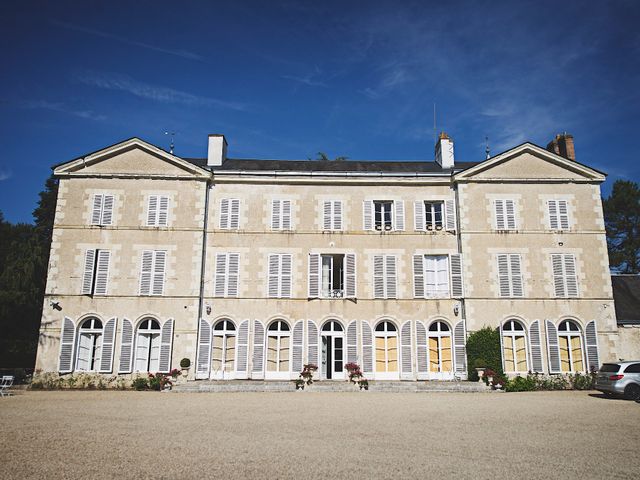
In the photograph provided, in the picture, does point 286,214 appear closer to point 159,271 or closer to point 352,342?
point 159,271

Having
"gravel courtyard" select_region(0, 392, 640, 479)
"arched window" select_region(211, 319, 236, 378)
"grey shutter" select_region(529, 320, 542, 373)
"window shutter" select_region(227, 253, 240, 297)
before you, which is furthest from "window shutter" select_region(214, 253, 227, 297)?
"grey shutter" select_region(529, 320, 542, 373)

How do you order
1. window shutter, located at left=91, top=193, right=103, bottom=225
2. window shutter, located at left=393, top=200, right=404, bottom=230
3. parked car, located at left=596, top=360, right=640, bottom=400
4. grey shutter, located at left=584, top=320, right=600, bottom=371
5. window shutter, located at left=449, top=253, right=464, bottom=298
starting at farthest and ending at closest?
window shutter, located at left=393, top=200, right=404, bottom=230 < window shutter, located at left=91, top=193, right=103, bottom=225 < window shutter, located at left=449, top=253, right=464, bottom=298 < grey shutter, located at left=584, top=320, right=600, bottom=371 < parked car, located at left=596, top=360, right=640, bottom=400

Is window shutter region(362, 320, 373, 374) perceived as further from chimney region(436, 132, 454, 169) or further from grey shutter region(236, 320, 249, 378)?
chimney region(436, 132, 454, 169)

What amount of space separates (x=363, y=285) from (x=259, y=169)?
6.09 m

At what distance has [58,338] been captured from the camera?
56.9 feet

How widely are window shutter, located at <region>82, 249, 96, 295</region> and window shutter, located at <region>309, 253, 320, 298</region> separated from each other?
25.2ft

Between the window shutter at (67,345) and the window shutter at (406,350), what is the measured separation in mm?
11305

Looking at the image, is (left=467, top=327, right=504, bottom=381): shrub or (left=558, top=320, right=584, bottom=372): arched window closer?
(left=467, top=327, right=504, bottom=381): shrub

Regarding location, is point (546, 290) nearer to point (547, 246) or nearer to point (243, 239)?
point (547, 246)

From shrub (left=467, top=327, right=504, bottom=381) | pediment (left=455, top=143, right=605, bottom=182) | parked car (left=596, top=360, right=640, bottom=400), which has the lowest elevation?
parked car (left=596, top=360, right=640, bottom=400)

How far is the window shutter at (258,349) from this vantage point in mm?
17578

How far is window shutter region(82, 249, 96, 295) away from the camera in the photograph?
17766 mm

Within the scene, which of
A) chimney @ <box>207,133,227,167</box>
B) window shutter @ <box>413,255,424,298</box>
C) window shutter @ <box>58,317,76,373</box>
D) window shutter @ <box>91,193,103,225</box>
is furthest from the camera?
chimney @ <box>207,133,227,167</box>

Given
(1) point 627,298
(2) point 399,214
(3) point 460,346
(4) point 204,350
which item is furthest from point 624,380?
(4) point 204,350
